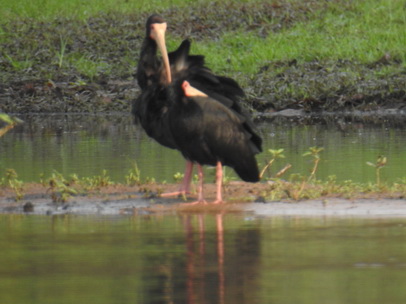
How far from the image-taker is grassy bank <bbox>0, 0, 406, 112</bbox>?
70.3 ft

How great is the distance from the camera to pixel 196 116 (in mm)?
10086

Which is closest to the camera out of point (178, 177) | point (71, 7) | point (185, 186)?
point (185, 186)

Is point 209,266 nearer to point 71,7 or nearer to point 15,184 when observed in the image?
point 15,184

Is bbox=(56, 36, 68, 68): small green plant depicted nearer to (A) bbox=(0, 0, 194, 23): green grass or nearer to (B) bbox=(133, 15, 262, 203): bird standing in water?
(A) bbox=(0, 0, 194, 23): green grass

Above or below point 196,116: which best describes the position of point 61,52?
above

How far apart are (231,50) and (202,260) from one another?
17.2 m

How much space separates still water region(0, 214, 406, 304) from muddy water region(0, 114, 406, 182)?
10.5 feet

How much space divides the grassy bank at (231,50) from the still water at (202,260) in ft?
40.3

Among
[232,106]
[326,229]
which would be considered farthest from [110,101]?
[326,229]

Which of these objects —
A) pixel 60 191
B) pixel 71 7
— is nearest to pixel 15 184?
pixel 60 191

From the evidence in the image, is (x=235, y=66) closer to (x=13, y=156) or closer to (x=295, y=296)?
(x=13, y=156)

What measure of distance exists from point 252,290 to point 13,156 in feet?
28.8

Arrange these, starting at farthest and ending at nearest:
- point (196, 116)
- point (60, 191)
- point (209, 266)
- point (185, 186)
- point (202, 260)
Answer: point (185, 186)
point (60, 191)
point (196, 116)
point (202, 260)
point (209, 266)

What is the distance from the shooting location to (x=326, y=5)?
2623cm
